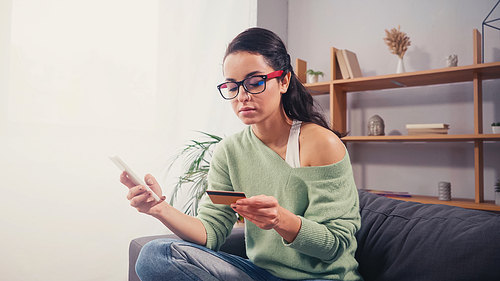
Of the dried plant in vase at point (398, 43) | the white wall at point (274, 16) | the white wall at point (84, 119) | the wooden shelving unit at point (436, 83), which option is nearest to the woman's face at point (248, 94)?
the white wall at point (84, 119)

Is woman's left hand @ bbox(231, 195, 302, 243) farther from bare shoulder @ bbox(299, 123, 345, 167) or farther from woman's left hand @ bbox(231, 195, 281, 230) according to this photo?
bare shoulder @ bbox(299, 123, 345, 167)

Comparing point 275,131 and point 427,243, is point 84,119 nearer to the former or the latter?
point 275,131

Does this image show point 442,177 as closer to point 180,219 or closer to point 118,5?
point 180,219

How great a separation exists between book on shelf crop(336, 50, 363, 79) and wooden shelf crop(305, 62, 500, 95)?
2.6 inches

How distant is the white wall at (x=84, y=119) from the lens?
1.70 metres

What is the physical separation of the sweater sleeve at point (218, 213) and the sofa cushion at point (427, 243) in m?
0.47

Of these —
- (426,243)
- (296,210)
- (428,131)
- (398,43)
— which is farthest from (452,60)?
(296,210)

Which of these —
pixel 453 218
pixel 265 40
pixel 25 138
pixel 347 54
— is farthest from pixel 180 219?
pixel 347 54

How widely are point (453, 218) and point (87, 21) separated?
2.00m

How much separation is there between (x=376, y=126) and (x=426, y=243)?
160cm

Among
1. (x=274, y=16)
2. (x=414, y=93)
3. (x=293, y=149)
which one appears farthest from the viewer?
(x=274, y=16)

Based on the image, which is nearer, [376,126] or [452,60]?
[452,60]

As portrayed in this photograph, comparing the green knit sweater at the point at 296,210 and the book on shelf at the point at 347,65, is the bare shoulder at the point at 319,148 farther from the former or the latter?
the book on shelf at the point at 347,65

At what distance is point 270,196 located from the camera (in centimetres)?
85
